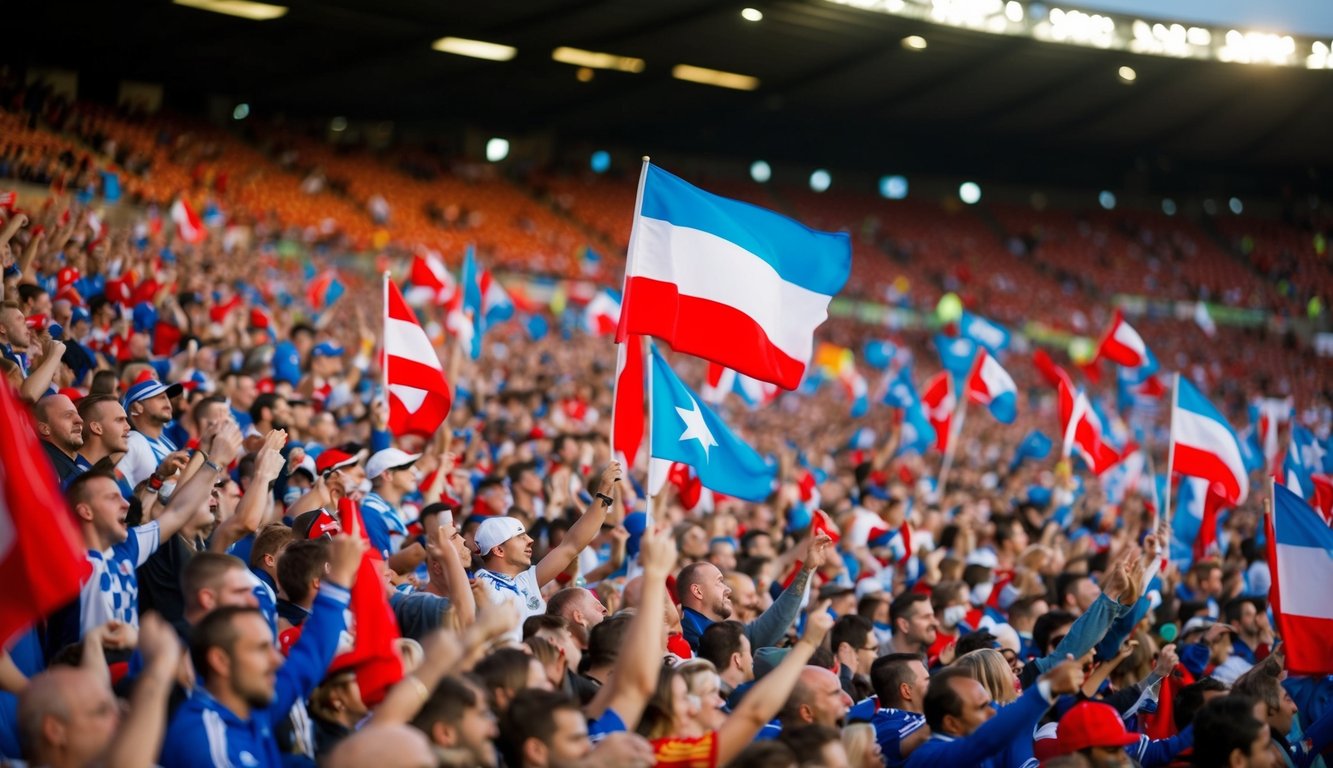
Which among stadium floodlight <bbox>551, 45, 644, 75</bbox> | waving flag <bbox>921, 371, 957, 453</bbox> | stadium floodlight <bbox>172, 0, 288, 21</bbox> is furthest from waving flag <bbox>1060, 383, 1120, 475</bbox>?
stadium floodlight <bbox>551, 45, 644, 75</bbox>

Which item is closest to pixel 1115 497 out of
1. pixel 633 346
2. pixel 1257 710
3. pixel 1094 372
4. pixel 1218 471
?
pixel 1094 372

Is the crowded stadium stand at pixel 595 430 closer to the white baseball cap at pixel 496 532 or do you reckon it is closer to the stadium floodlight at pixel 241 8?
the white baseball cap at pixel 496 532

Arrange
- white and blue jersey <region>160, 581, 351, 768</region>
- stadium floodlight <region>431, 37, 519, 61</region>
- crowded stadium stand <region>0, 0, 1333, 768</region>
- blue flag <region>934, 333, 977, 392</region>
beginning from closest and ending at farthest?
white and blue jersey <region>160, 581, 351, 768</region> < crowded stadium stand <region>0, 0, 1333, 768</region> < blue flag <region>934, 333, 977, 392</region> < stadium floodlight <region>431, 37, 519, 61</region>

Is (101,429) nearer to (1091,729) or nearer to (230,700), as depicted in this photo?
(230,700)

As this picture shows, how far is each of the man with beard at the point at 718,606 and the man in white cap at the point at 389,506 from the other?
1242 millimetres

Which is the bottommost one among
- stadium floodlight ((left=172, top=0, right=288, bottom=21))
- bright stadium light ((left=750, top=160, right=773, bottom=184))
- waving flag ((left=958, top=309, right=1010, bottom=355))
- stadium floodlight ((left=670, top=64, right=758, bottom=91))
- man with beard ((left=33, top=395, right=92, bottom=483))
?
man with beard ((left=33, top=395, right=92, bottom=483))

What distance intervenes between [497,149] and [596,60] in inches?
336

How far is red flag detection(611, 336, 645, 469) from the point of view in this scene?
6.99 m

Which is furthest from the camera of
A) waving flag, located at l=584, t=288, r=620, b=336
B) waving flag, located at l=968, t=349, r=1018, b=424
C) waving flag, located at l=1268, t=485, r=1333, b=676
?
waving flag, located at l=584, t=288, r=620, b=336

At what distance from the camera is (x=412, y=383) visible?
27.2 ft

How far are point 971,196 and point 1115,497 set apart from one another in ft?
93.8

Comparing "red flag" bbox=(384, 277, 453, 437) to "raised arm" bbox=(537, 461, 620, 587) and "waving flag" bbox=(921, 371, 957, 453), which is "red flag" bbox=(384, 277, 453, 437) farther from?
"waving flag" bbox=(921, 371, 957, 453)

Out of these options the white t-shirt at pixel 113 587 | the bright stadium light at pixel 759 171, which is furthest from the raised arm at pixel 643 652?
the bright stadium light at pixel 759 171

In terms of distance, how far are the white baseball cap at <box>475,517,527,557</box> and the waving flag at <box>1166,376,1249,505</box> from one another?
18.6ft
